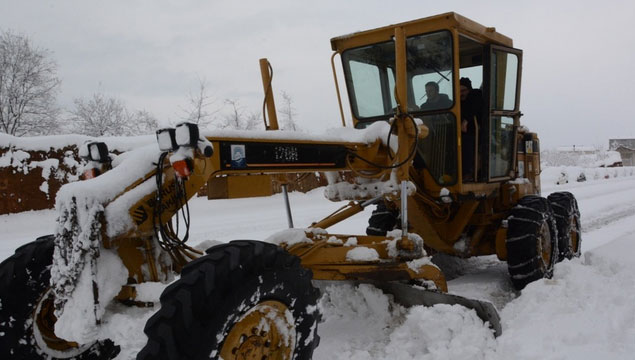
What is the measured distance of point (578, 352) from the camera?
3410mm

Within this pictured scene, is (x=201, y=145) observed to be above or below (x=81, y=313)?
above

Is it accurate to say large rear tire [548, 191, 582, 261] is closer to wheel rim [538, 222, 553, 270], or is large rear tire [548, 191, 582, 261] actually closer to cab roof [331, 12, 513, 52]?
wheel rim [538, 222, 553, 270]

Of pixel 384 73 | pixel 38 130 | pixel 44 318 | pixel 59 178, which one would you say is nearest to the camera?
pixel 44 318

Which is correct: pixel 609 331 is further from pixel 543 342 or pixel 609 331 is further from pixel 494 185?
pixel 494 185

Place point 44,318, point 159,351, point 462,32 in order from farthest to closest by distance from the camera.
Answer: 1. point 462,32
2. point 44,318
3. point 159,351

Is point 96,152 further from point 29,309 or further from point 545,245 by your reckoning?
point 545,245

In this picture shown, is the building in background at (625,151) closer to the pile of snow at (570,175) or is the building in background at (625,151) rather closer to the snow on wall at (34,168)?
the pile of snow at (570,175)

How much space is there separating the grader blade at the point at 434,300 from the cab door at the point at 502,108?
6.98 ft

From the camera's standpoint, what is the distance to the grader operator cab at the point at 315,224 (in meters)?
2.62

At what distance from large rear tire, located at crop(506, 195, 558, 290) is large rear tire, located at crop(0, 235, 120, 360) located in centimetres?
402

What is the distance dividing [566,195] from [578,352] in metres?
3.68

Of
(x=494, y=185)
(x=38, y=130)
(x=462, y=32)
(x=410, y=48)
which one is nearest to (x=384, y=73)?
(x=410, y=48)

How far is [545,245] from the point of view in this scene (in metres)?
5.56

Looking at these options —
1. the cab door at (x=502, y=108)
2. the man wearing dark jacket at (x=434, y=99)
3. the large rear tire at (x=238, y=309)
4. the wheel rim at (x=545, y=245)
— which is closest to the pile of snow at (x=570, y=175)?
the cab door at (x=502, y=108)
